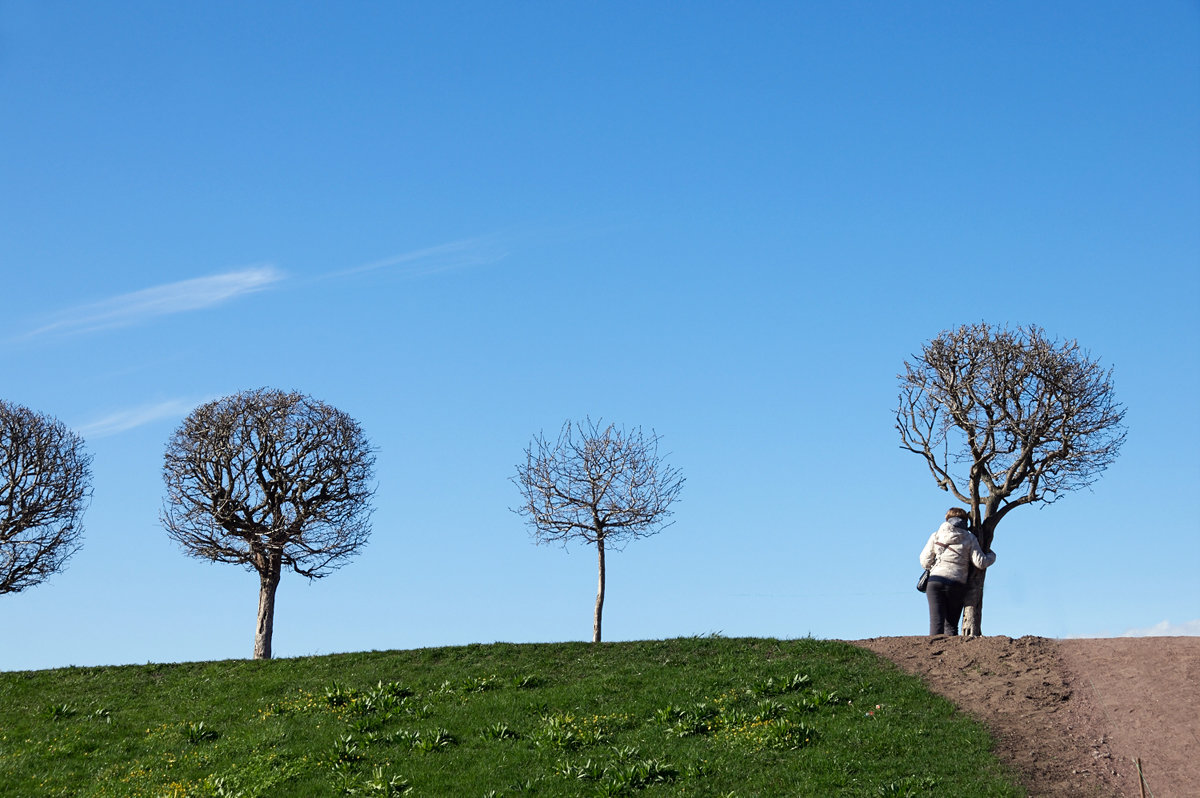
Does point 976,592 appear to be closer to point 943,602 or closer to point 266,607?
point 943,602

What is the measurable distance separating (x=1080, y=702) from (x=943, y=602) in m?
4.33

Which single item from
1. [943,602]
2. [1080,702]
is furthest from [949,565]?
[1080,702]

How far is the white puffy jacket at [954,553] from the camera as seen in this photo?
20.3 meters

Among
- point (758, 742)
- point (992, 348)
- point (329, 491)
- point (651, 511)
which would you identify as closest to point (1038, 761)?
point (758, 742)

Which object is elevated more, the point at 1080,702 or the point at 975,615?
the point at 975,615

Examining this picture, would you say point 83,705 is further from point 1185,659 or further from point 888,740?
point 1185,659

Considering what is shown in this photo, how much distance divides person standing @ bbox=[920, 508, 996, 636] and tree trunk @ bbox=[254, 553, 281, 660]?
19308 mm

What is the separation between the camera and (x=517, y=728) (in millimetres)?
16781

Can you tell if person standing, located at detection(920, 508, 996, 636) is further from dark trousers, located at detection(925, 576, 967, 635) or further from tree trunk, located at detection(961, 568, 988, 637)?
tree trunk, located at detection(961, 568, 988, 637)

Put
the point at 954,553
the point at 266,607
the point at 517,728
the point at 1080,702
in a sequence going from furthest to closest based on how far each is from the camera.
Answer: the point at 266,607, the point at 954,553, the point at 517,728, the point at 1080,702

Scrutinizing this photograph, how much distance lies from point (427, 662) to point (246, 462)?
1336 cm

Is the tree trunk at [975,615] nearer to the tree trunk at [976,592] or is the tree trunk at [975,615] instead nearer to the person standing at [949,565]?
the tree trunk at [976,592]

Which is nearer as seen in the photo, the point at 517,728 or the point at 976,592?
the point at 517,728

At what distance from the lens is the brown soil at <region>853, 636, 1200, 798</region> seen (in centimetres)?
1430
